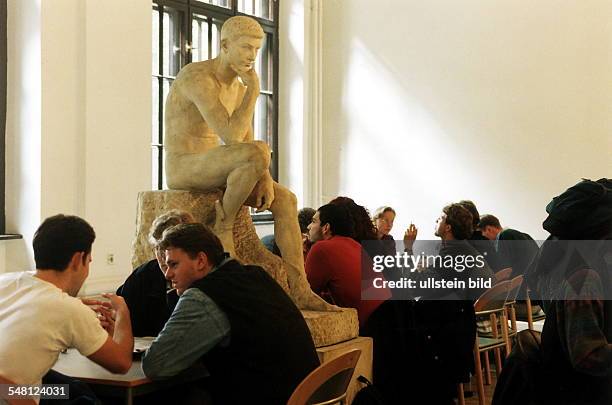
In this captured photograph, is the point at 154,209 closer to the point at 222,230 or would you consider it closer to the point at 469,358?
the point at 222,230

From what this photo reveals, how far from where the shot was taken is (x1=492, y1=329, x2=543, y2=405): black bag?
2.72m

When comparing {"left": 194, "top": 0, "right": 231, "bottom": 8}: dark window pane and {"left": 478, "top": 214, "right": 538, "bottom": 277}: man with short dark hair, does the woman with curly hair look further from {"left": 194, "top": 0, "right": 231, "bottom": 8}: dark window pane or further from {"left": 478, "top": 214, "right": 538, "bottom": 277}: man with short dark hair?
{"left": 194, "top": 0, "right": 231, "bottom": 8}: dark window pane

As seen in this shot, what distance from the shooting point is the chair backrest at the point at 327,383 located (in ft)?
8.28

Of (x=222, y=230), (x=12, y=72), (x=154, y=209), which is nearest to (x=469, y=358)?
(x=222, y=230)

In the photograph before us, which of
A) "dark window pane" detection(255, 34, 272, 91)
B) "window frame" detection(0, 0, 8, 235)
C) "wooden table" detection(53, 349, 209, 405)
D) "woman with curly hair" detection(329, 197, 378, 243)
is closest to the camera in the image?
"wooden table" detection(53, 349, 209, 405)

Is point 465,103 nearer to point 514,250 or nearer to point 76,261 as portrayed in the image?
point 514,250

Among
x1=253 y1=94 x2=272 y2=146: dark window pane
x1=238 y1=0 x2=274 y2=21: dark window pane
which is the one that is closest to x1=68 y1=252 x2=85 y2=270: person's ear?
x1=238 y1=0 x2=274 y2=21: dark window pane

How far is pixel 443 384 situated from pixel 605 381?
5.77 feet

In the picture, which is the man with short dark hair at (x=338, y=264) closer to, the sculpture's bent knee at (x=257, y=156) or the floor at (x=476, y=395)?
the sculpture's bent knee at (x=257, y=156)

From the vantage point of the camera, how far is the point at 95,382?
279 cm

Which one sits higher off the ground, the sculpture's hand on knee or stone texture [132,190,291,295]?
the sculpture's hand on knee

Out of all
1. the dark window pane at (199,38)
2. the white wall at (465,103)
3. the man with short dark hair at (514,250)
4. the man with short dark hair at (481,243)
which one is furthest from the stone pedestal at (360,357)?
the dark window pane at (199,38)

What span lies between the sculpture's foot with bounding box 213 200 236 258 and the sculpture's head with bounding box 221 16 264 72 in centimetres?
73

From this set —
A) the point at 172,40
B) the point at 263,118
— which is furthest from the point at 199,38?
the point at 263,118
